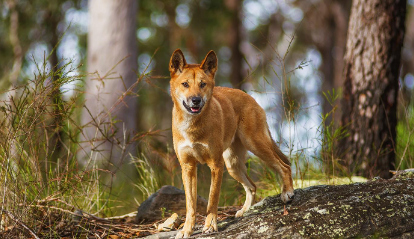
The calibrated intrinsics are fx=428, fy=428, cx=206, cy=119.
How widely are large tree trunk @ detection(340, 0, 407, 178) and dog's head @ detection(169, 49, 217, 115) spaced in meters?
3.09

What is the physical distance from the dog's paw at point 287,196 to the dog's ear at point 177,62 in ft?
5.61

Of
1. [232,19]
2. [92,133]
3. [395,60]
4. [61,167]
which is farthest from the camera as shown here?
[232,19]

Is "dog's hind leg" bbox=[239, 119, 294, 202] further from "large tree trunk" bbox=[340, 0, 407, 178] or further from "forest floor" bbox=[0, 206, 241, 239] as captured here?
"large tree trunk" bbox=[340, 0, 407, 178]

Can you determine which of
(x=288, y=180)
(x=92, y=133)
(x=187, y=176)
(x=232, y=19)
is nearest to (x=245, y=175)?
(x=288, y=180)

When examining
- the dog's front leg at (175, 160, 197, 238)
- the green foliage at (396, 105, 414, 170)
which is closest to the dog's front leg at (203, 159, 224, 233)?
the dog's front leg at (175, 160, 197, 238)

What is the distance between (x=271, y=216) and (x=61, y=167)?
9.51ft

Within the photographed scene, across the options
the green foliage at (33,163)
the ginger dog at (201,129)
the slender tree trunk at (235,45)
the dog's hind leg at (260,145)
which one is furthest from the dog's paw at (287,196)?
the slender tree trunk at (235,45)

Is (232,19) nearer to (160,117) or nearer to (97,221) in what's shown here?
(97,221)

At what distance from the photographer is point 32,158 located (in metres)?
4.69

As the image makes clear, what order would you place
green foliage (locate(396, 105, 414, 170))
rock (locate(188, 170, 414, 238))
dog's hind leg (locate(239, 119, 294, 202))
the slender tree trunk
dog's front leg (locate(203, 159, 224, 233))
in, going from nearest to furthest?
rock (locate(188, 170, 414, 238)) < dog's front leg (locate(203, 159, 224, 233)) < dog's hind leg (locate(239, 119, 294, 202)) < green foliage (locate(396, 105, 414, 170)) < the slender tree trunk

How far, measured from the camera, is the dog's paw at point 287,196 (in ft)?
14.8

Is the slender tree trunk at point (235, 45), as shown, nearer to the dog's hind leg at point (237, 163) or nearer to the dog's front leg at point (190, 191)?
the dog's hind leg at point (237, 163)

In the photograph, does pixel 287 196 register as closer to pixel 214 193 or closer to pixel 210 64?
pixel 214 193

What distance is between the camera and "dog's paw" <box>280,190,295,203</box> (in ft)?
14.8
